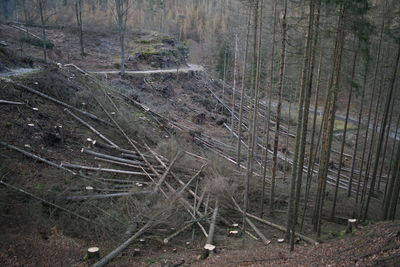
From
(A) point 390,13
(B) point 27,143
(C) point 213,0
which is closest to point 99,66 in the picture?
(B) point 27,143

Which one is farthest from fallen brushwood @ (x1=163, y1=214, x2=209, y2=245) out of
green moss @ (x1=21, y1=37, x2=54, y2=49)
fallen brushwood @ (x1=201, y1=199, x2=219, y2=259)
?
green moss @ (x1=21, y1=37, x2=54, y2=49)

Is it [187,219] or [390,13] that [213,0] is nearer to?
[390,13]

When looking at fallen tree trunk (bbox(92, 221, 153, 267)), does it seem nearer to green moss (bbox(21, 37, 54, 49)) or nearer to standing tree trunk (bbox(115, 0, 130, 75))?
standing tree trunk (bbox(115, 0, 130, 75))

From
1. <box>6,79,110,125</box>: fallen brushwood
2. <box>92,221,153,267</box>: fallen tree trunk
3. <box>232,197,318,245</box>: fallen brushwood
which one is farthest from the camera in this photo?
<box>6,79,110,125</box>: fallen brushwood

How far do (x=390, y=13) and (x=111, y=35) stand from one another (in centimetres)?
3318

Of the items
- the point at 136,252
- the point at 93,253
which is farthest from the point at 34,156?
the point at 136,252

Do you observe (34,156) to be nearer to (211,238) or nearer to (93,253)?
(93,253)

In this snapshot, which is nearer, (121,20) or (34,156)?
(34,156)

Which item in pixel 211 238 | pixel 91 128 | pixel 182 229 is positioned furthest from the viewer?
pixel 91 128

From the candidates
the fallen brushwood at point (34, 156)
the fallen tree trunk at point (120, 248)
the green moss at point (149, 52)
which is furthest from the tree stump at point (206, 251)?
the green moss at point (149, 52)

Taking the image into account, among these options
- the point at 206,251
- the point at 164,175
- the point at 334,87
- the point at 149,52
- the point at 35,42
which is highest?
the point at 35,42

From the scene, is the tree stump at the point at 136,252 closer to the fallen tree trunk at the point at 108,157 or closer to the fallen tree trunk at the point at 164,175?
the fallen tree trunk at the point at 164,175

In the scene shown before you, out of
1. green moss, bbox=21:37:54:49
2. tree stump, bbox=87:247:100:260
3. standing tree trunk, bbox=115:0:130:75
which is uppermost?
standing tree trunk, bbox=115:0:130:75

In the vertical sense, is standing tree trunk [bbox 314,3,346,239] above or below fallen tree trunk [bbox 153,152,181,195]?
above
